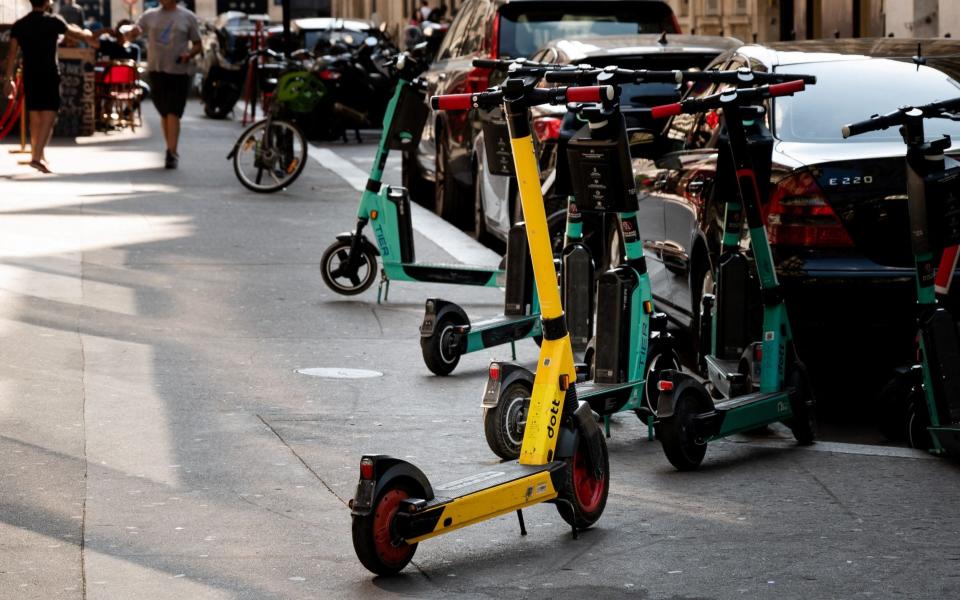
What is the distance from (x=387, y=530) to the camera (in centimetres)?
522

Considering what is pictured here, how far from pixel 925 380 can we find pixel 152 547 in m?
2.99

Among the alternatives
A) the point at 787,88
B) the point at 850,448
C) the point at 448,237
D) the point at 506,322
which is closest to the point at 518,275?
the point at 506,322

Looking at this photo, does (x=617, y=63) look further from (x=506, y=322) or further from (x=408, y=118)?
(x=506, y=322)

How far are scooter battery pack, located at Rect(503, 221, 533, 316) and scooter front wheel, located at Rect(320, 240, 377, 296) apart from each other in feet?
7.39

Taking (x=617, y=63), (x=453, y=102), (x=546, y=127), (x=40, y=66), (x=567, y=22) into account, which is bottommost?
(x=546, y=127)

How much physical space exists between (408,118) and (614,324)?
4.56m

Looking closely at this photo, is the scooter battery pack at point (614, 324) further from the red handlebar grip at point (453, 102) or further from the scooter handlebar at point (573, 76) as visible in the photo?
the red handlebar grip at point (453, 102)

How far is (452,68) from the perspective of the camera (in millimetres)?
15203

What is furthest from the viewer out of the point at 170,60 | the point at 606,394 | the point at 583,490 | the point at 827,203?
the point at 170,60

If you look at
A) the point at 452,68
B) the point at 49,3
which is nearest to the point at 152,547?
the point at 452,68

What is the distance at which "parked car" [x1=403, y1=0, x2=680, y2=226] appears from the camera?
46.0ft

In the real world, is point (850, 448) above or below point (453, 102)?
below

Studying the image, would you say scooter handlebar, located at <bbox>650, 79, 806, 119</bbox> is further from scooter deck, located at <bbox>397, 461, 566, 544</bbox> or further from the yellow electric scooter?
scooter deck, located at <bbox>397, 461, 566, 544</bbox>

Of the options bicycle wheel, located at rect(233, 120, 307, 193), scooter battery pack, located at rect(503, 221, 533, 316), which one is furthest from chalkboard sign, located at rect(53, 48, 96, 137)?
scooter battery pack, located at rect(503, 221, 533, 316)
